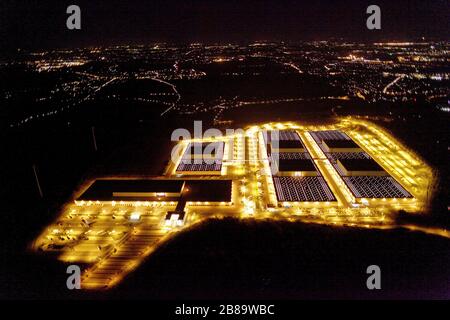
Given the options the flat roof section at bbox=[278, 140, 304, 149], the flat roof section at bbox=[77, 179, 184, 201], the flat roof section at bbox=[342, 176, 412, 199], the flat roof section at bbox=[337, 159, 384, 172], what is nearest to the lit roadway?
the flat roof section at bbox=[342, 176, 412, 199]

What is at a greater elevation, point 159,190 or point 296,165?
point 296,165

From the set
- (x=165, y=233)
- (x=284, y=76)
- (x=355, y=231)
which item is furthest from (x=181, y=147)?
(x=284, y=76)

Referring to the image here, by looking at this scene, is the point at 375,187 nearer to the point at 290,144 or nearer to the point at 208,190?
the point at 290,144

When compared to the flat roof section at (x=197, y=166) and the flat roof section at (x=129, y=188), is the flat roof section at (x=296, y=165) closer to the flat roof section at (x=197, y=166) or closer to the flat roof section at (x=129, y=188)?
the flat roof section at (x=197, y=166)

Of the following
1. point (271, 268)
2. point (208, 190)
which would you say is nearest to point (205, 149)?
point (208, 190)

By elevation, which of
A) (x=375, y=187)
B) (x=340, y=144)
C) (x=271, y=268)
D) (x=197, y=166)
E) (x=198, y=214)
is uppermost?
(x=340, y=144)

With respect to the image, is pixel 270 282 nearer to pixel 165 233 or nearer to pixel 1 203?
pixel 165 233

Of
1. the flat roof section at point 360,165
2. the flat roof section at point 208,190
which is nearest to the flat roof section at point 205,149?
the flat roof section at point 208,190
